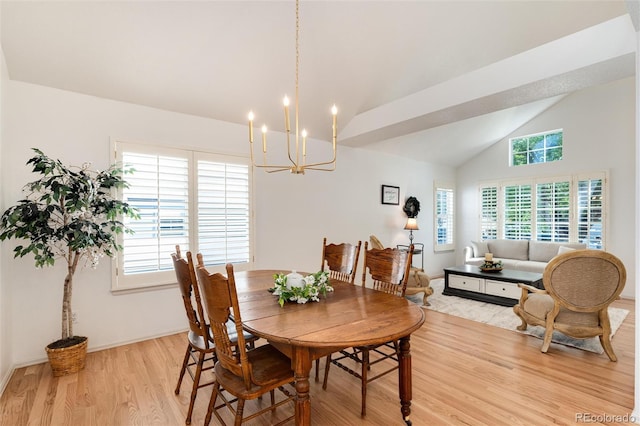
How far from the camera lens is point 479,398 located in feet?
7.30

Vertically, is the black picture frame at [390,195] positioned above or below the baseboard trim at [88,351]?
above

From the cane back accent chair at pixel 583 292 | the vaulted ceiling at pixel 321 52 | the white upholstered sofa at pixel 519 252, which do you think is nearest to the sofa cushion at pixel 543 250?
A: the white upholstered sofa at pixel 519 252

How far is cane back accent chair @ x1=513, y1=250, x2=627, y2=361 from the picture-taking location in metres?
2.72

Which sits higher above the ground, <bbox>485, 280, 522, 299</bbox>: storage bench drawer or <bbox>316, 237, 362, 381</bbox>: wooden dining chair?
<bbox>316, 237, 362, 381</bbox>: wooden dining chair

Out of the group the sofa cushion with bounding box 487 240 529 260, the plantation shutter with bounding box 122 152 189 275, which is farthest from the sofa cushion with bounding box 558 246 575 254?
the plantation shutter with bounding box 122 152 189 275

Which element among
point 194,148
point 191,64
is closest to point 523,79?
point 191,64

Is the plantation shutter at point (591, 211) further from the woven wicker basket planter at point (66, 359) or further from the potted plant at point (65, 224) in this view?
the woven wicker basket planter at point (66, 359)

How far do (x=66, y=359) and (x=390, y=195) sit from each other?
5068mm

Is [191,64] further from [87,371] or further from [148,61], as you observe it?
[87,371]

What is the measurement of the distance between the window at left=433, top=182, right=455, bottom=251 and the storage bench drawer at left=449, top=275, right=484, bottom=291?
1.91m

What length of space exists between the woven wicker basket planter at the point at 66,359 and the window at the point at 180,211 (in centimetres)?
66

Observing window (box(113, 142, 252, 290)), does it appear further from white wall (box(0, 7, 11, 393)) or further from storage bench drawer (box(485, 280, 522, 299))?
storage bench drawer (box(485, 280, 522, 299))

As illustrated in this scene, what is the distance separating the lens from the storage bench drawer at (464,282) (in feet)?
15.6

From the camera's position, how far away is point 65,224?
2.53 m
